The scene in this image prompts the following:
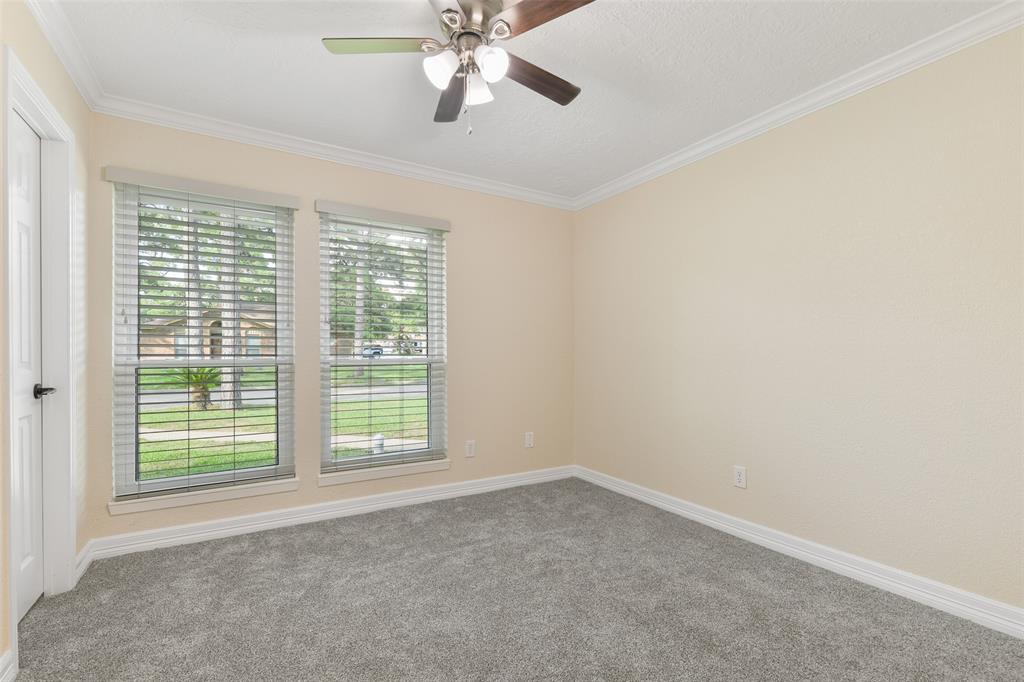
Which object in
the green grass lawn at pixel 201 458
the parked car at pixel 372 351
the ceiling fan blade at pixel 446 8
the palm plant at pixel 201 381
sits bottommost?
the green grass lawn at pixel 201 458

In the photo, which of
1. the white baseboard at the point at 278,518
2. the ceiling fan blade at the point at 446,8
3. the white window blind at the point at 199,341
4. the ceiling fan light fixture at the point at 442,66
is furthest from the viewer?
the white window blind at the point at 199,341

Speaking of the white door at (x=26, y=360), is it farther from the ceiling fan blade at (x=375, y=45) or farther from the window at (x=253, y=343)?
the ceiling fan blade at (x=375, y=45)

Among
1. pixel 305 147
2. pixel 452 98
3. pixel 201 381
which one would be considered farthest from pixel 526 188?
pixel 201 381

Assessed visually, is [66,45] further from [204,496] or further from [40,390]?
[204,496]

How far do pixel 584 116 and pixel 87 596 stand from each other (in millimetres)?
3512

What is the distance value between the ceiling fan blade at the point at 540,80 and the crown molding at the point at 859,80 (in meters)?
1.40

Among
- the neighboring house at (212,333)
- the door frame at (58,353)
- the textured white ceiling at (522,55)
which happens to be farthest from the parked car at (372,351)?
the door frame at (58,353)

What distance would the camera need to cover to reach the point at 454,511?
11.3 ft

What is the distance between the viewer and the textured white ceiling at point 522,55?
1997 millimetres

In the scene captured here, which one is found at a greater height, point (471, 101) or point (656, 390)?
point (471, 101)

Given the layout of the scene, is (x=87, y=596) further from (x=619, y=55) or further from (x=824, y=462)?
(x=824, y=462)

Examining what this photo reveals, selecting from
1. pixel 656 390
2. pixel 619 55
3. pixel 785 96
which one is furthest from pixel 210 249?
pixel 785 96

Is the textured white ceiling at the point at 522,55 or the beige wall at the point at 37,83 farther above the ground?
the textured white ceiling at the point at 522,55

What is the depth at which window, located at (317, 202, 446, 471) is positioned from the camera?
3.38 meters
